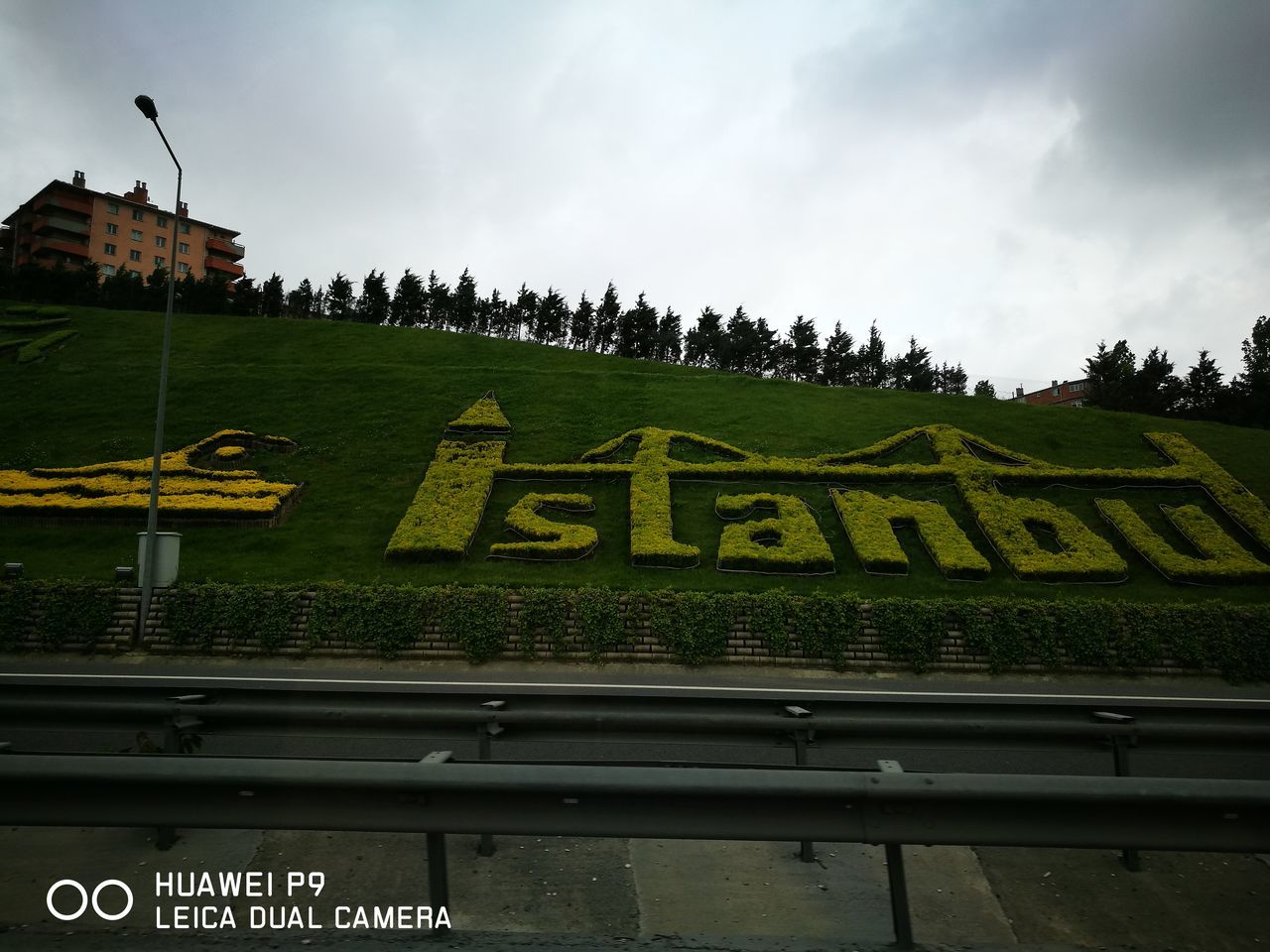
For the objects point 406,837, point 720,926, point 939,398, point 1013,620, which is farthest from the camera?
point 939,398

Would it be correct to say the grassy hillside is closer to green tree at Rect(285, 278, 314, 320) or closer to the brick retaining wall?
the brick retaining wall

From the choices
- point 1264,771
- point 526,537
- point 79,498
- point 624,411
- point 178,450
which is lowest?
point 1264,771

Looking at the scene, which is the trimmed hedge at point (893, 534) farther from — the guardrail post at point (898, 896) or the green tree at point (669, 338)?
the green tree at point (669, 338)

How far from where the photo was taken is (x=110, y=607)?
1714 centimetres

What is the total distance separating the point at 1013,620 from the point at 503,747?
13.8m

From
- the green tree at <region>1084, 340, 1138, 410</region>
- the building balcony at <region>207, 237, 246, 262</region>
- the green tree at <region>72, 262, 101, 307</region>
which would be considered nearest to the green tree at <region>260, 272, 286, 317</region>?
the green tree at <region>72, 262, 101, 307</region>

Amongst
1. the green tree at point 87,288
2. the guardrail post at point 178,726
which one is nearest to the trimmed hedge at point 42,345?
the green tree at point 87,288

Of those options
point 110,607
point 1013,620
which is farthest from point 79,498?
point 1013,620

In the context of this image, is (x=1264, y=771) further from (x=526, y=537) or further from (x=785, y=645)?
(x=526, y=537)

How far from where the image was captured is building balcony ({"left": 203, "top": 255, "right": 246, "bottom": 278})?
89669mm

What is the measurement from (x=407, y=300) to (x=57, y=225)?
38.5 meters

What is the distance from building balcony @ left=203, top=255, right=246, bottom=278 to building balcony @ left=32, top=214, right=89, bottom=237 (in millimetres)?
12813

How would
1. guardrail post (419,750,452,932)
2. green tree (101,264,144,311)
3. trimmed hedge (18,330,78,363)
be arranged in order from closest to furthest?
guardrail post (419,750,452,932), trimmed hedge (18,330,78,363), green tree (101,264,144,311)

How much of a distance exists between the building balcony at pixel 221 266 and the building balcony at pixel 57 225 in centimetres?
1281
